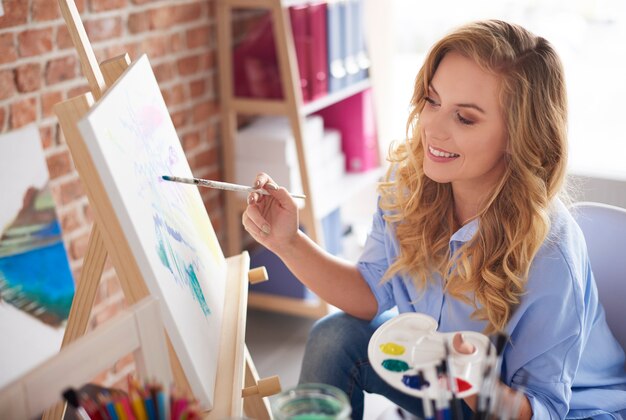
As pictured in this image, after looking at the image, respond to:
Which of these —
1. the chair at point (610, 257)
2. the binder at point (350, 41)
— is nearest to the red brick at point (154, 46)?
the binder at point (350, 41)

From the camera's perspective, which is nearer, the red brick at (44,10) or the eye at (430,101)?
the eye at (430,101)

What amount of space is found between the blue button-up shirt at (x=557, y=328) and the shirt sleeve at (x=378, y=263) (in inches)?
1.3

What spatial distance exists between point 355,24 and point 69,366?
7.32ft

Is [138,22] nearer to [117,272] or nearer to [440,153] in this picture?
[440,153]

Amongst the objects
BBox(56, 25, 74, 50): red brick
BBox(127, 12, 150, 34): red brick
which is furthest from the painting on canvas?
BBox(127, 12, 150, 34): red brick

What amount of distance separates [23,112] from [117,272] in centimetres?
106

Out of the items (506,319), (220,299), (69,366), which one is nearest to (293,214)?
(220,299)

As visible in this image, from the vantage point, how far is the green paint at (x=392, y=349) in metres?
1.04

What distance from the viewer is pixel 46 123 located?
198 centimetres

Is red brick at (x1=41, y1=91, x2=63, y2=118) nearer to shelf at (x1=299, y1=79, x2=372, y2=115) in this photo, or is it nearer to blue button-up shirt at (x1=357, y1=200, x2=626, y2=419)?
shelf at (x1=299, y1=79, x2=372, y2=115)

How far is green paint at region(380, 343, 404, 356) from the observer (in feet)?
3.40

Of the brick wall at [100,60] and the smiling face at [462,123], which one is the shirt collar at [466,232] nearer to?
the smiling face at [462,123]

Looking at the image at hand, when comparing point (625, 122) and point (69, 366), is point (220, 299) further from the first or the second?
point (625, 122)

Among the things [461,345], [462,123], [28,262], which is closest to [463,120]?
[462,123]
